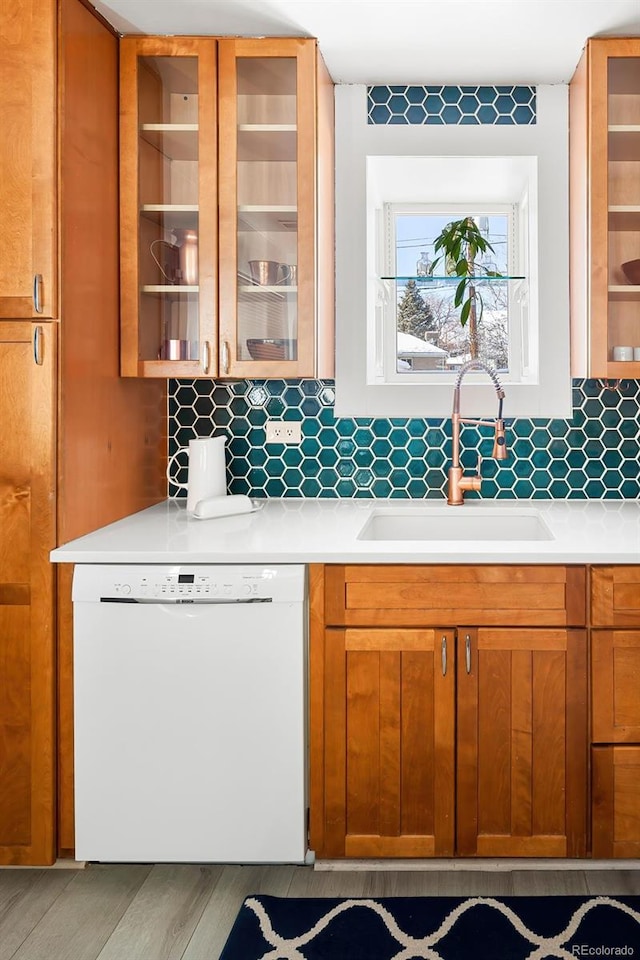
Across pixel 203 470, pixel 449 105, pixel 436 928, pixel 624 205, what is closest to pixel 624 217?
pixel 624 205

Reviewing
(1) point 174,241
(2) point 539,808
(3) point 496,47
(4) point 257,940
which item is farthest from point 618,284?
(4) point 257,940

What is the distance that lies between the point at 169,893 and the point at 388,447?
5.04 ft

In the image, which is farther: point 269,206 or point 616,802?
point 269,206

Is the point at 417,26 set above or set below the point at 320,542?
above

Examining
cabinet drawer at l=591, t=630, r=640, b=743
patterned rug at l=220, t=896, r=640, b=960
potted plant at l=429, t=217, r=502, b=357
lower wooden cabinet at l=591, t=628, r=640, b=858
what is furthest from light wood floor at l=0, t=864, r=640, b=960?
potted plant at l=429, t=217, r=502, b=357

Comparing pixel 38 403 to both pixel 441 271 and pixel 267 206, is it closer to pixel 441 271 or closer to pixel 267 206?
pixel 267 206

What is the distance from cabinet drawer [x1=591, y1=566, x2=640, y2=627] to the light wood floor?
2.16 ft

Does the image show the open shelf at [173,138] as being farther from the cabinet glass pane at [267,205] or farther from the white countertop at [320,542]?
the white countertop at [320,542]

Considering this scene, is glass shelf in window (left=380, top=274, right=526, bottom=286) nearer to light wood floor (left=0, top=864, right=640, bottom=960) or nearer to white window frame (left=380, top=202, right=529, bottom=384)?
white window frame (left=380, top=202, right=529, bottom=384)

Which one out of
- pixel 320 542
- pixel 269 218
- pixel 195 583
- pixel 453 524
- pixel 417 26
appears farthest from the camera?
pixel 453 524

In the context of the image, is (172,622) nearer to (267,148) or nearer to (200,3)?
(267,148)

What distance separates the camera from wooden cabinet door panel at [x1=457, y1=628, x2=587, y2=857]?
1943 mm

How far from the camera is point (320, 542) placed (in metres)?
2.02

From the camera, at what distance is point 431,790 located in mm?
1960
